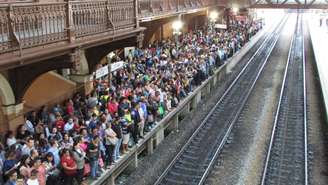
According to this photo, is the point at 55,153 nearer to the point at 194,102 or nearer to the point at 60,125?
the point at 60,125

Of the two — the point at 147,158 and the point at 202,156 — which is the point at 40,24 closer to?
the point at 147,158

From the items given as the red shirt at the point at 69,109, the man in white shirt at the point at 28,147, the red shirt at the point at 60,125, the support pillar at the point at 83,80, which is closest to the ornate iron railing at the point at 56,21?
the man in white shirt at the point at 28,147

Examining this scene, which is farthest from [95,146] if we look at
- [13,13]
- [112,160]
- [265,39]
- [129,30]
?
[265,39]

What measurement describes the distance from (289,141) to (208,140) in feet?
10.3

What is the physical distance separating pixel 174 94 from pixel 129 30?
4709mm

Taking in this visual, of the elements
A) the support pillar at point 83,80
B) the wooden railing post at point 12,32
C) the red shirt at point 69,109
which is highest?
the wooden railing post at point 12,32

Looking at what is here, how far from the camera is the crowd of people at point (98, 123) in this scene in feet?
34.2

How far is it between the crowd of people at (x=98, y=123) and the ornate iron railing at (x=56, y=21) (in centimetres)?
232

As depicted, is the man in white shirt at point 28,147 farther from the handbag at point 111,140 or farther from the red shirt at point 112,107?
the red shirt at point 112,107

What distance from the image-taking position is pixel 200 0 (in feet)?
111

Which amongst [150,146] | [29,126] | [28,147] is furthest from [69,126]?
[150,146]

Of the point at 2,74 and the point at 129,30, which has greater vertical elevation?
the point at 129,30

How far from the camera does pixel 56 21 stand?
1170 cm

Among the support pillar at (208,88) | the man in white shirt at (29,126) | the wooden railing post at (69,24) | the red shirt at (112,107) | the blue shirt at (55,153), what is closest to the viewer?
the blue shirt at (55,153)
